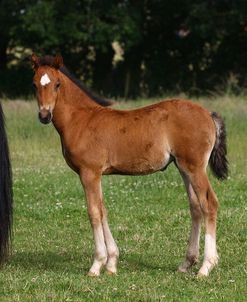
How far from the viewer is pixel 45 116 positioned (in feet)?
23.5

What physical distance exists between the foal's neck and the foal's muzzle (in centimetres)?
30

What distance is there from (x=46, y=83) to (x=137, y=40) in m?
24.2

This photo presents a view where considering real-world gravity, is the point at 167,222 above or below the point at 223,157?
below

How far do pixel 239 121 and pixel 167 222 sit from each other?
7.88m

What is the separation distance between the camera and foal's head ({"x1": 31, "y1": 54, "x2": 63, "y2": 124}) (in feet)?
23.7

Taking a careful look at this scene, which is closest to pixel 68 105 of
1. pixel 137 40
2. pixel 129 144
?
pixel 129 144

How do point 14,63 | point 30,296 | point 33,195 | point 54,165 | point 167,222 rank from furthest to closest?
point 14,63 < point 54,165 < point 33,195 < point 167,222 < point 30,296

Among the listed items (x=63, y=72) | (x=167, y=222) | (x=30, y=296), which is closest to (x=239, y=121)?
(x=167, y=222)

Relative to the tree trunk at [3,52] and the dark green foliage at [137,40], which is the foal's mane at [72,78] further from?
the tree trunk at [3,52]

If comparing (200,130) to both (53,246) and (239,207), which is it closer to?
(53,246)

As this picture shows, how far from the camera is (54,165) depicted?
47.8 ft

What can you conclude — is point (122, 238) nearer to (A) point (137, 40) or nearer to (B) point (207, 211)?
(B) point (207, 211)

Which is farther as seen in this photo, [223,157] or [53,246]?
[53,246]

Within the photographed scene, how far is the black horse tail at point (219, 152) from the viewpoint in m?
7.45
